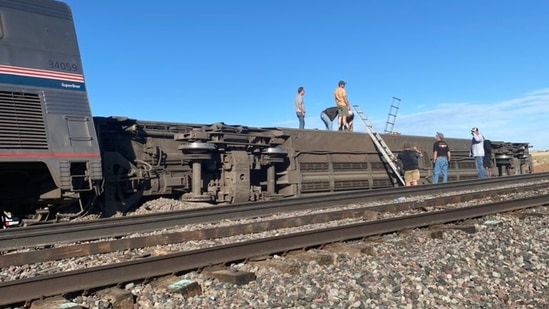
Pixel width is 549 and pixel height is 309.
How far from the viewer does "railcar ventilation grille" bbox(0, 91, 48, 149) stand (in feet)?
28.6

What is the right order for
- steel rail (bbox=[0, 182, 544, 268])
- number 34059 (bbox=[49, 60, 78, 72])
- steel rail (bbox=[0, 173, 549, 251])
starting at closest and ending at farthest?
1. steel rail (bbox=[0, 182, 544, 268])
2. steel rail (bbox=[0, 173, 549, 251])
3. number 34059 (bbox=[49, 60, 78, 72])

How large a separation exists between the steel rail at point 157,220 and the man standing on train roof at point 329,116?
5.40 metres

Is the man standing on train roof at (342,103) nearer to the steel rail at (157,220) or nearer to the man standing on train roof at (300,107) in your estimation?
the man standing on train roof at (300,107)

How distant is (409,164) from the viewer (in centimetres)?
1791

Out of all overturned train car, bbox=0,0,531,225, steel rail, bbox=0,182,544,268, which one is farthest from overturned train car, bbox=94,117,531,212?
steel rail, bbox=0,182,544,268

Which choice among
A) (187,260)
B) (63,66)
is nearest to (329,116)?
(63,66)

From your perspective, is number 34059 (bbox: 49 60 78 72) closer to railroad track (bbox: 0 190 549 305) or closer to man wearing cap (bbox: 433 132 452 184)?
railroad track (bbox: 0 190 549 305)

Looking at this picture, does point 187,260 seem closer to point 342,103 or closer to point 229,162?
point 229,162

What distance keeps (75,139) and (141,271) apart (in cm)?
537

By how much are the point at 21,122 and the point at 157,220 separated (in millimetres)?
2857

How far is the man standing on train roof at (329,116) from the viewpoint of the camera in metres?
19.4

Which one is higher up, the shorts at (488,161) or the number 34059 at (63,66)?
the number 34059 at (63,66)

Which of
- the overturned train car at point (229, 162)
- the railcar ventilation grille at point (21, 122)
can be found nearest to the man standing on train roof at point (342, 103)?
the overturned train car at point (229, 162)

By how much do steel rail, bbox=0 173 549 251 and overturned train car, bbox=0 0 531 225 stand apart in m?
1.27
